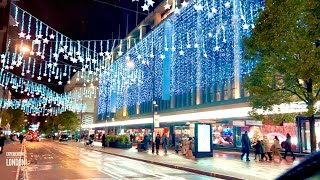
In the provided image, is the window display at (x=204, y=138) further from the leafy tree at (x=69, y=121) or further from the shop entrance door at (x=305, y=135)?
the leafy tree at (x=69, y=121)

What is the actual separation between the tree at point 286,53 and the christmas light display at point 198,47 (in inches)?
298

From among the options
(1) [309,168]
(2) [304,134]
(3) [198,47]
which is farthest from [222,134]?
(1) [309,168]

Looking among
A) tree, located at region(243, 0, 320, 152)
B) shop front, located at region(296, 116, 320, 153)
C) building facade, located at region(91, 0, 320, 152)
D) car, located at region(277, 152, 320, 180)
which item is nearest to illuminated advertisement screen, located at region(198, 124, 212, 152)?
building facade, located at region(91, 0, 320, 152)

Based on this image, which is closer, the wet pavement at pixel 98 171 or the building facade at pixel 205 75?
the wet pavement at pixel 98 171

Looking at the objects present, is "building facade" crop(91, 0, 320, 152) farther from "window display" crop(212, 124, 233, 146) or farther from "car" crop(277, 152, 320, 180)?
"car" crop(277, 152, 320, 180)

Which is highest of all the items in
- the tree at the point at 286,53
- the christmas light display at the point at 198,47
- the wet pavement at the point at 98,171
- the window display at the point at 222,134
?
the christmas light display at the point at 198,47

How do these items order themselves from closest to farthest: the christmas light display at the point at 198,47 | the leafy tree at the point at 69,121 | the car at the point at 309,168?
A: the car at the point at 309,168 < the christmas light display at the point at 198,47 < the leafy tree at the point at 69,121

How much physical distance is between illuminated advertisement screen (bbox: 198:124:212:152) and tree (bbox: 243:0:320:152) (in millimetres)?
8739

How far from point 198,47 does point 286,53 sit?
2276cm

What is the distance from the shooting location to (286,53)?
43.9ft

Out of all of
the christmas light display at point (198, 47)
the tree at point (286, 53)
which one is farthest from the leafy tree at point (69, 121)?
the tree at point (286, 53)

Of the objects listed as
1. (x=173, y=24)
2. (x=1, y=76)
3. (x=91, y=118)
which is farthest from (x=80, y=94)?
(x=173, y=24)

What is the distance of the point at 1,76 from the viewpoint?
149ft

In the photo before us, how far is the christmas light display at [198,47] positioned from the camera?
29.2 meters
